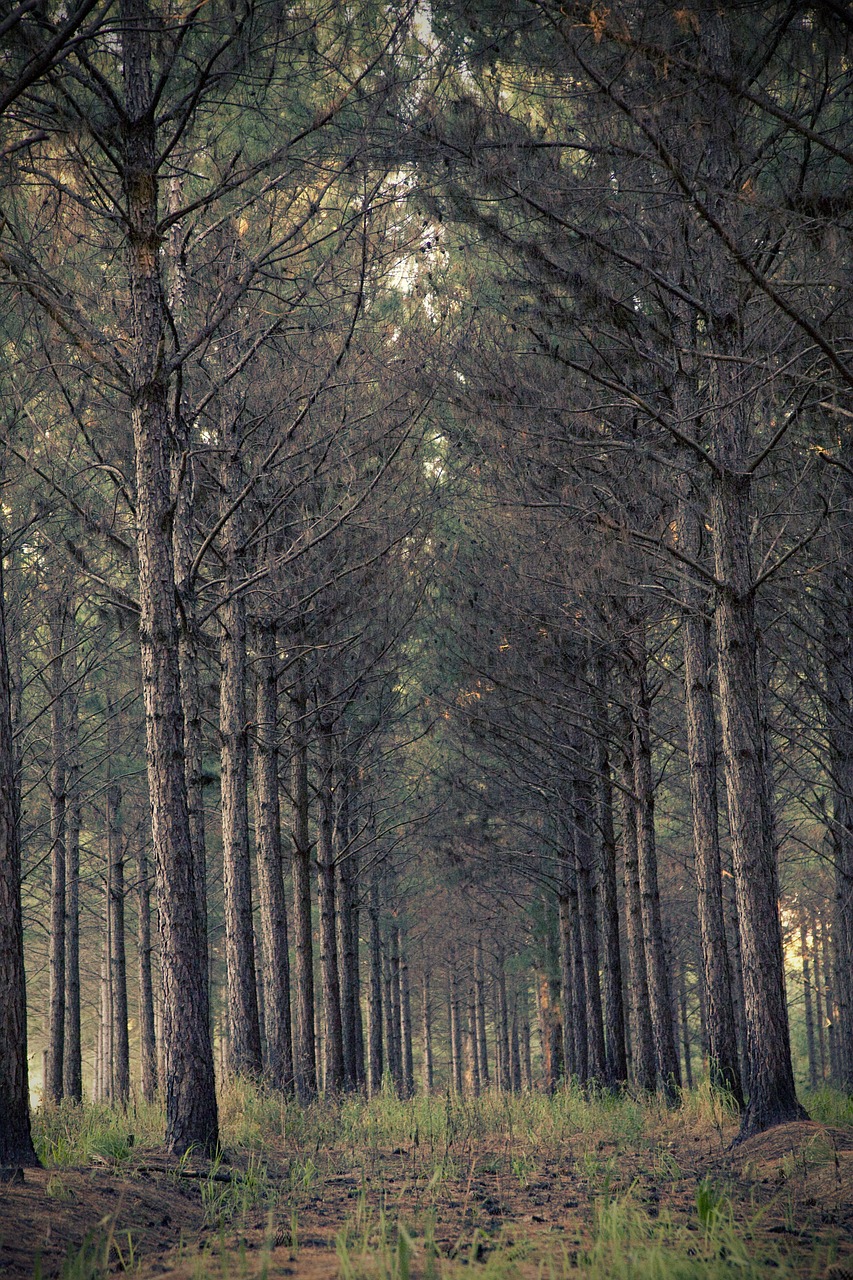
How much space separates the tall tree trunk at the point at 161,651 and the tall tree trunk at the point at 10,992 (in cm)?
96

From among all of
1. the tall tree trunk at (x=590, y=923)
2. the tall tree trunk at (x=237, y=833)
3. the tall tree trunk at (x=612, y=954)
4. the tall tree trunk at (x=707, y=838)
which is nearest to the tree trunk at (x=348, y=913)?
the tall tree trunk at (x=237, y=833)

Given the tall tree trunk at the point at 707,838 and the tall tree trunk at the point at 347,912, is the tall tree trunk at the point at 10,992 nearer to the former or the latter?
the tall tree trunk at the point at 707,838

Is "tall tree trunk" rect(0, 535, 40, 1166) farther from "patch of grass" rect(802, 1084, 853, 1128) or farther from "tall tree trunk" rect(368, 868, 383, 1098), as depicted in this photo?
"tall tree trunk" rect(368, 868, 383, 1098)

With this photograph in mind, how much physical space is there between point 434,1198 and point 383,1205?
4.82ft

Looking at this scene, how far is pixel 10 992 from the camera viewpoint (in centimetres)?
561

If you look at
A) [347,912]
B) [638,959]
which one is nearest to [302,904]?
[347,912]

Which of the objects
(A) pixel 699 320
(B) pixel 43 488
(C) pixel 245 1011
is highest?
(A) pixel 699 320

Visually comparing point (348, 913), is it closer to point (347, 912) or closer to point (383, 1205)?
point (347, 912)

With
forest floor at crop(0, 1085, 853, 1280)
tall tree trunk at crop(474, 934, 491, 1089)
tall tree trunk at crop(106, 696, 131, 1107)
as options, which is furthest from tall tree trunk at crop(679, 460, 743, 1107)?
tall tree trunk at crop(474, 934, 491, 1089)

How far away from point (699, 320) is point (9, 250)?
5.85m

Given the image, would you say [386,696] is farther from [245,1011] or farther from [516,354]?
[516,354]

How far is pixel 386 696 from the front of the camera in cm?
1419

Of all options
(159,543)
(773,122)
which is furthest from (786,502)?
(159,543)

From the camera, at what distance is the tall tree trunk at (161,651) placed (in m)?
6.49
